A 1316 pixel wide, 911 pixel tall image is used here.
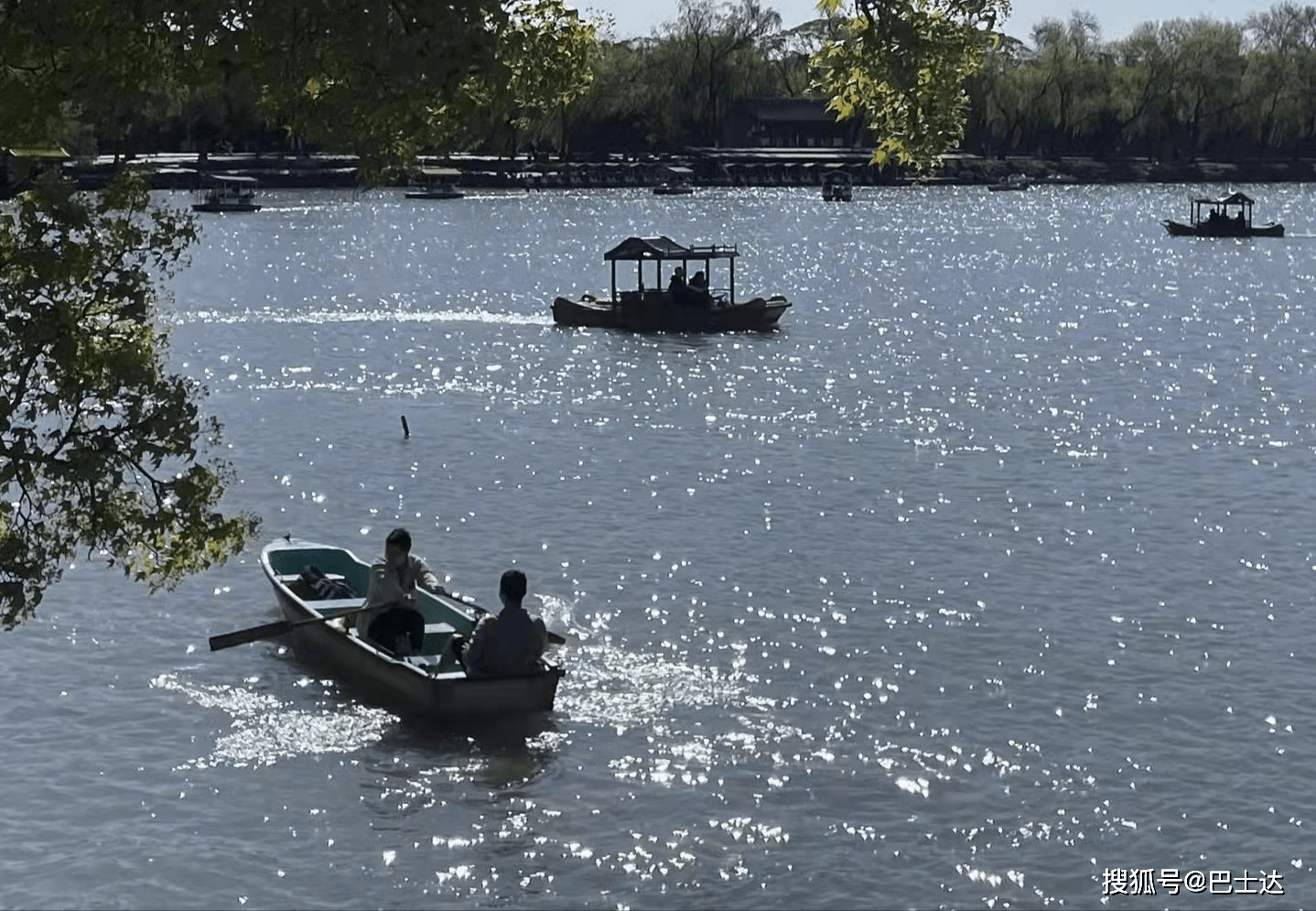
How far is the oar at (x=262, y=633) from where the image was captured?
80.7 feet

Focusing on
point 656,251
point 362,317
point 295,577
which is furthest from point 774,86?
point 295,577

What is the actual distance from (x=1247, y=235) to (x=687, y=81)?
227 feet

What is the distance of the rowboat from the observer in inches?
926

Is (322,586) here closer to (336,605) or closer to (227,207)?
(336,605)

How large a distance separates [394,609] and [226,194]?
128892 mm

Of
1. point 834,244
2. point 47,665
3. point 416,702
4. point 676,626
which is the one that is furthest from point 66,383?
point 834,244

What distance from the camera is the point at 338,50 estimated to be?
1322 centimetres

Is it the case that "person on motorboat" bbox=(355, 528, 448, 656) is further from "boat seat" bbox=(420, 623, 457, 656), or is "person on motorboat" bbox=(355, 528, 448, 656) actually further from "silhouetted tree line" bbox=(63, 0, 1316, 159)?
"silhouetted tree line" bbox=(63, 0, 1316, 159)

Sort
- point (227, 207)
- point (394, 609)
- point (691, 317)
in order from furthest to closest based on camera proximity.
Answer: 1. point (227, 207)
2. point (691, 317)
3. point (394, 609)

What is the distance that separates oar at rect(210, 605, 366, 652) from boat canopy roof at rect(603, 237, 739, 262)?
36565 millimetres

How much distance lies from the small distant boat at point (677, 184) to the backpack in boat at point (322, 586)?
147 meters

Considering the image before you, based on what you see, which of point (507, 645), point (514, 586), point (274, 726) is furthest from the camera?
point (274, 726)

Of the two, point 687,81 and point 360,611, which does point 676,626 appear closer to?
point 360,611

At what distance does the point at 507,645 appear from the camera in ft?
76.3
